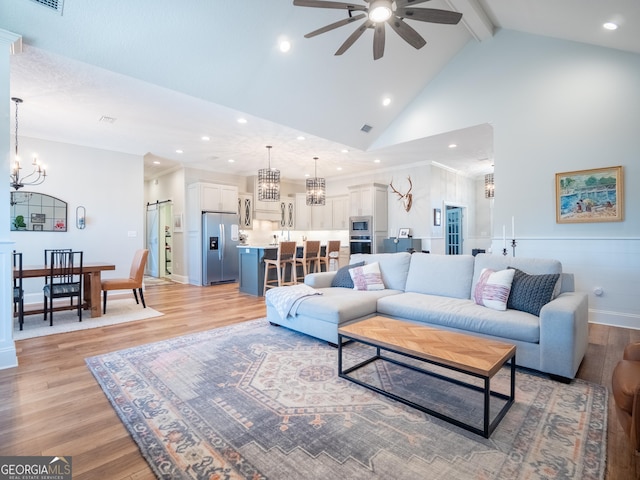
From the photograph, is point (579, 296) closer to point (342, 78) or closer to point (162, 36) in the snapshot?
point (342, 78)

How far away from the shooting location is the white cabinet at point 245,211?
27.0ft

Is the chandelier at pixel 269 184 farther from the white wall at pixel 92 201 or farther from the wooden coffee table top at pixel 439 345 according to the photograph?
the wooden coffee table top at pixel 439 345

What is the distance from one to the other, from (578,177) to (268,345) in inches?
178

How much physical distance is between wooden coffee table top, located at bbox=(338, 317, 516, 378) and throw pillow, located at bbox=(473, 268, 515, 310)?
0.78 m

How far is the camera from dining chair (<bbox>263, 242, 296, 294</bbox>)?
5.56 metres

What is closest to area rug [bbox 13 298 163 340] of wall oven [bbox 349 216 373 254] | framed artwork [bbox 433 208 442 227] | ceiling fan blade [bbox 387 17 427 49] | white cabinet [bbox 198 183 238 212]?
white cabinet [bbox 198 183 238 212]

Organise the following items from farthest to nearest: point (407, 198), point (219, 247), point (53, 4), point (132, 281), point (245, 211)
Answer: point (245, 211)
point (407, 198)
point (219, 247)
point (132, 281)
point (53, 4)

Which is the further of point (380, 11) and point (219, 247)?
point (219, 247)

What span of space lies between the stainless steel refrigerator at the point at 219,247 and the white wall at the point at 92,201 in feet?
4.50

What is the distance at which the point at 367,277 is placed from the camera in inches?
150

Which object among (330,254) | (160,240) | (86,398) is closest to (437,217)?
(330,254)

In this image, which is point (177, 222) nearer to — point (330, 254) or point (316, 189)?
point (316, 189)

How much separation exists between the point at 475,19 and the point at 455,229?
523 cm

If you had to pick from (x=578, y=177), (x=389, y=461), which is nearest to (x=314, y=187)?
(x=578, y=177)
